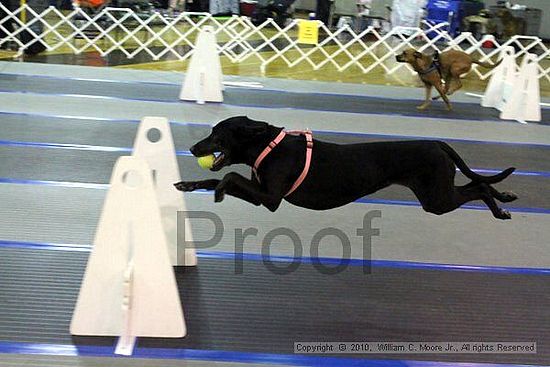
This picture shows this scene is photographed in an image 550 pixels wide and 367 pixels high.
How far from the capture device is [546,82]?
11.1m

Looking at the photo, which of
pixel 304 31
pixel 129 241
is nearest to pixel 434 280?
pixel 129 241

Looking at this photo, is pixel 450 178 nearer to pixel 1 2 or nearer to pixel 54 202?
pixel 54 202

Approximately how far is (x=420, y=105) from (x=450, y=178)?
5060 millimetres

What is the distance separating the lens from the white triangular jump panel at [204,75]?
7.16 m

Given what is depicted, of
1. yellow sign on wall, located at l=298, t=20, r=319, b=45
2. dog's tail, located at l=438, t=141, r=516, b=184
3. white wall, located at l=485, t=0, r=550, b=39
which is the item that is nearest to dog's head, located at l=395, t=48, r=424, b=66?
yellow sign on wall, located at l=298, t=20, r=319, b=45

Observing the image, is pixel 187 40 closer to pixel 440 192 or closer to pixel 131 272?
pixel 440 192

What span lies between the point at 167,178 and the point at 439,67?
523 cm

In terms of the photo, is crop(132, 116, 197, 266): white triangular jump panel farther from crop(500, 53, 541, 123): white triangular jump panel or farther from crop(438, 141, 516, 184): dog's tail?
crop(500, 53, 541, 123): white triangular jump panel

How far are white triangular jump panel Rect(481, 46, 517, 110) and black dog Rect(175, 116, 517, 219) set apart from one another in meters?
5.23

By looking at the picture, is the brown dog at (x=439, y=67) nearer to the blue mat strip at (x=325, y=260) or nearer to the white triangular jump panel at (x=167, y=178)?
the blue mat strip at (x=325, y=260)

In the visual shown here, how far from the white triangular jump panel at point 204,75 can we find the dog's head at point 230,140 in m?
4.38

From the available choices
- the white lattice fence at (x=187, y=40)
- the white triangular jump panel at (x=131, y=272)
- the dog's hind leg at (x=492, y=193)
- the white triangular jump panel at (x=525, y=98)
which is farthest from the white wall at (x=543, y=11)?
the white triangular jump panel at (x=131, y=272)

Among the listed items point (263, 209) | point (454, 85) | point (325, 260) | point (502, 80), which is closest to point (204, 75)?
point (454, 85)

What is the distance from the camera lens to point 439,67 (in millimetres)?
7711
